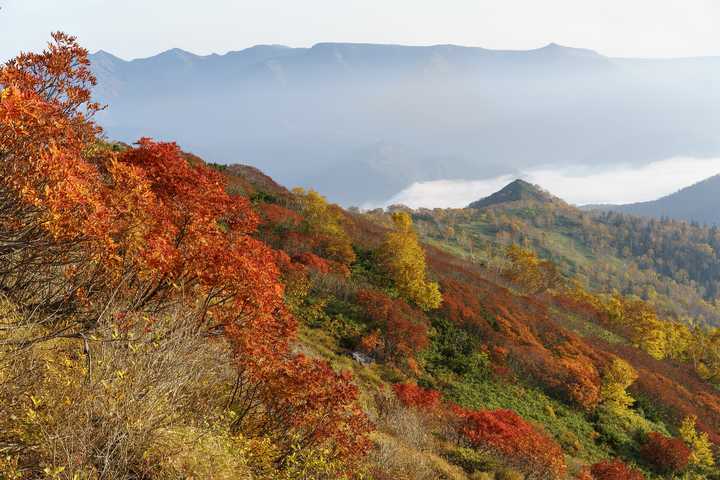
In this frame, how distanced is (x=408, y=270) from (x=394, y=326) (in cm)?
923

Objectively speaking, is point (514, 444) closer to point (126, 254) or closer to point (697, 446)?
point (126, 254)

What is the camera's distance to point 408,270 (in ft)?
121

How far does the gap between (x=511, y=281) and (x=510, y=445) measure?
64.5m

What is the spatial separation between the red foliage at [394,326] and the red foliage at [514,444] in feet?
29.7

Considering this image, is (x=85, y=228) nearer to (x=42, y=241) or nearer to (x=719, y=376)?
(x=42, y=241)

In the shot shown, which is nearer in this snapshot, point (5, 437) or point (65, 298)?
point (5, 437)

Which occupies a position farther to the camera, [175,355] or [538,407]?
[538,407]

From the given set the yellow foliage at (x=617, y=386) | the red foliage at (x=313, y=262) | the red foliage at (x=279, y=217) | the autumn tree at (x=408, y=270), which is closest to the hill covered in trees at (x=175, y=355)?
the yellow foliage at (x=617, y=386)

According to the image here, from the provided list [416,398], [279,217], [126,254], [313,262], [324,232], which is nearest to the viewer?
[126,254]

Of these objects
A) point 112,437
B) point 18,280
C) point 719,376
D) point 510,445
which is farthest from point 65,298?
point 719,376

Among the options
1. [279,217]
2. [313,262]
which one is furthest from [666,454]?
[279,217]

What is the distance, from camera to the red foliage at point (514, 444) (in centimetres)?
1623

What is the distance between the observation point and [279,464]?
8.70 m

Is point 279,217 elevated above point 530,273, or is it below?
above
